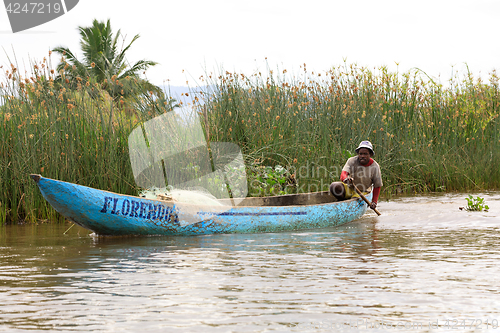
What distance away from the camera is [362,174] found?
10.2m

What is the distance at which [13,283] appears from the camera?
5016 mm

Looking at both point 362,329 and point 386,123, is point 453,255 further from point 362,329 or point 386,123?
point 386,123

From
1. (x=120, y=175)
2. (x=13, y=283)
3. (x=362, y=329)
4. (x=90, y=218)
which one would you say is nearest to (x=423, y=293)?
(x=362, y=329)

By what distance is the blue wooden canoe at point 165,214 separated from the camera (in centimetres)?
686

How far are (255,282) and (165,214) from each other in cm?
275

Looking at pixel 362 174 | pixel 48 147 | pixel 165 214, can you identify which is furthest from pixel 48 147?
pixel 362 174

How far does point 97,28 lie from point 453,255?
3487 centimetres

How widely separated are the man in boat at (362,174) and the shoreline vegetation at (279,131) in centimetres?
99

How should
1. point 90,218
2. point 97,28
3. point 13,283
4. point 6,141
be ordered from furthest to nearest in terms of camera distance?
point 97,28
point 6,141
point 90,218
point 13,283

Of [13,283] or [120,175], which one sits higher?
[120,175]

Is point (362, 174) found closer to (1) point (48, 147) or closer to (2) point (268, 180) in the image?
(2) point (268, 180)

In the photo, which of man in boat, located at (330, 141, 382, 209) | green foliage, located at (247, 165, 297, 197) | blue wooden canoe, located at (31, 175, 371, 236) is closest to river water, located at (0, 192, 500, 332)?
blue wooden canoe, located at (31, 175, 371, 236)

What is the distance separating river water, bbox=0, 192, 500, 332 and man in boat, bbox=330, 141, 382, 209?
167 centimetres

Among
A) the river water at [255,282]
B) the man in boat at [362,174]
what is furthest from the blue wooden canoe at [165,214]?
the man in boat at [362,174]
